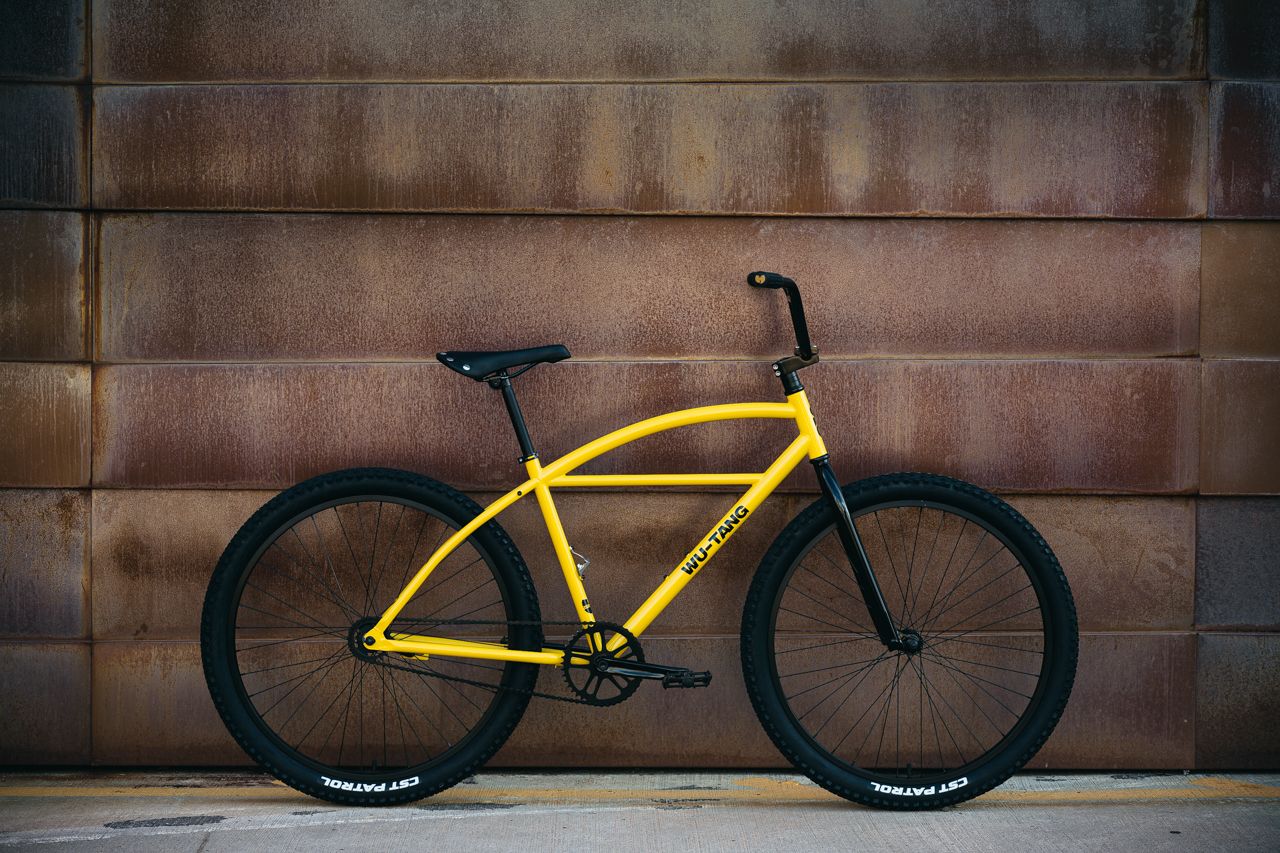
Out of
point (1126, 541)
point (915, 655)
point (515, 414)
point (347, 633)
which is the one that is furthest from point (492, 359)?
point (1126, 541)

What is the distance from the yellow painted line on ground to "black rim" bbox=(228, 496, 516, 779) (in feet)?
0.83

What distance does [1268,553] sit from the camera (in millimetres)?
3973

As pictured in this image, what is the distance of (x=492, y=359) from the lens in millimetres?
3605

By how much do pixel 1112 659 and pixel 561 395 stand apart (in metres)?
2.20

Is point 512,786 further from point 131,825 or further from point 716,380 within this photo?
point 716,380

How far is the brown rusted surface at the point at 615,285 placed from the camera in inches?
157

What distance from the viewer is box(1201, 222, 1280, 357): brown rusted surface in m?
3.96

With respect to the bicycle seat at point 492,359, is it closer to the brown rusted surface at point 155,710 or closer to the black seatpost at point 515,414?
the black seatpost at point 515,414

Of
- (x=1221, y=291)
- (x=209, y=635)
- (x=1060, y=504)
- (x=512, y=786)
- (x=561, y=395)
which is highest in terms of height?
(x=1221, y=291)

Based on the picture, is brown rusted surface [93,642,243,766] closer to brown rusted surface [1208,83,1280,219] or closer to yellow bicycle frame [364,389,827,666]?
yellow bicycle frame [364,389,827,666]

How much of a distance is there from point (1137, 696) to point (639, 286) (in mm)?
2323

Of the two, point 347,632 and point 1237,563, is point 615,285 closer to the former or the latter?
point 347,632

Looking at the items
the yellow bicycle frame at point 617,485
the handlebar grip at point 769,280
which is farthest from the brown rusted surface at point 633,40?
the yellow bicycle frame at point 617,485

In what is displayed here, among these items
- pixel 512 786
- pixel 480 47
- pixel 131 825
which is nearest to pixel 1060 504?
pixel 512 786
